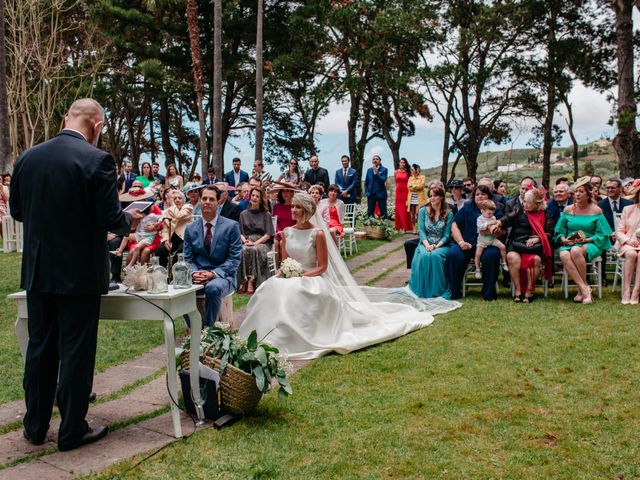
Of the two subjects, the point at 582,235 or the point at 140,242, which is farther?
the point at 140,242

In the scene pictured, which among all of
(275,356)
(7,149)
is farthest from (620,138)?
(7,149)

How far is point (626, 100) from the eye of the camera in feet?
49.3

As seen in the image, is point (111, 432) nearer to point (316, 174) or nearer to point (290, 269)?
point (290, 269)

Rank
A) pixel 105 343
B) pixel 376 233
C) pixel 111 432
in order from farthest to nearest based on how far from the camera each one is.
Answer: pixel 376 233
pixel 105 343
pixel 111 432

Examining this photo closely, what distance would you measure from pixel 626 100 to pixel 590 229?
26.2 feet

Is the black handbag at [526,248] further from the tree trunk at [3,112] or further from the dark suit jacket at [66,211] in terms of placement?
the tree trunk at [3,112]

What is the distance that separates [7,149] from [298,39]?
12.8 meters

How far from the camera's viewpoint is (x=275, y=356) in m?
4.57

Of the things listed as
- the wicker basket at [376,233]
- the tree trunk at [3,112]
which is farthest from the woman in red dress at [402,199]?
the tree trunk at [3,112]

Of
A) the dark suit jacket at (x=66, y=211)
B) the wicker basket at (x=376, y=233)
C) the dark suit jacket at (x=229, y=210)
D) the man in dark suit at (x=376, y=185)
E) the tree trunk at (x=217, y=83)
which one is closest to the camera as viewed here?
the dark suit jacket at (x=66, y=211)

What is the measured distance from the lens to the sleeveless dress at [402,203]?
57.8 feet

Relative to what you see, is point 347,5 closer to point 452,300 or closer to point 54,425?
point 452,300

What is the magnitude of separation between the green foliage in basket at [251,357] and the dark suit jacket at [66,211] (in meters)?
1.01

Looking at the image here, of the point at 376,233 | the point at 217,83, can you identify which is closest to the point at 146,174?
the point at 217,83
